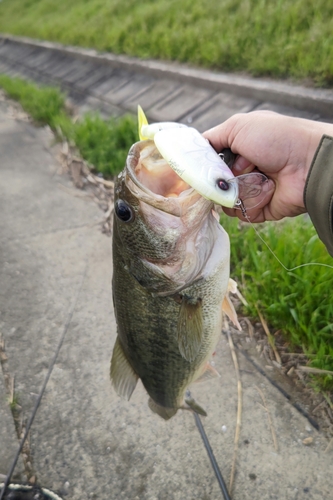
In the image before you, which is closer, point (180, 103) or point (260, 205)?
point (260, 205)

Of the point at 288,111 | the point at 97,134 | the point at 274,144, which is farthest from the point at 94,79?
the point at 274,144

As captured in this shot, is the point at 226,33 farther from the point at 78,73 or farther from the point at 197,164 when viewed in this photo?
the point at 197,164

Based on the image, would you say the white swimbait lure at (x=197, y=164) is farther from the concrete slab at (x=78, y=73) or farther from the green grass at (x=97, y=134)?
the concrete slab at (x=78, y=73)

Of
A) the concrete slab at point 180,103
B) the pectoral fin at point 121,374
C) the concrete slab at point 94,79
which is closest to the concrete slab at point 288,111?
the concrete slab at point 180,103

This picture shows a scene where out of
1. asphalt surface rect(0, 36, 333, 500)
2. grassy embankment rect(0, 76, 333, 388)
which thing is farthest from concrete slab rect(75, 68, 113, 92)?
grassy embankment rect(0, 76, 333, 388)

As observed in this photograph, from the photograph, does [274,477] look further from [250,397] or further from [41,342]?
[41,342]
